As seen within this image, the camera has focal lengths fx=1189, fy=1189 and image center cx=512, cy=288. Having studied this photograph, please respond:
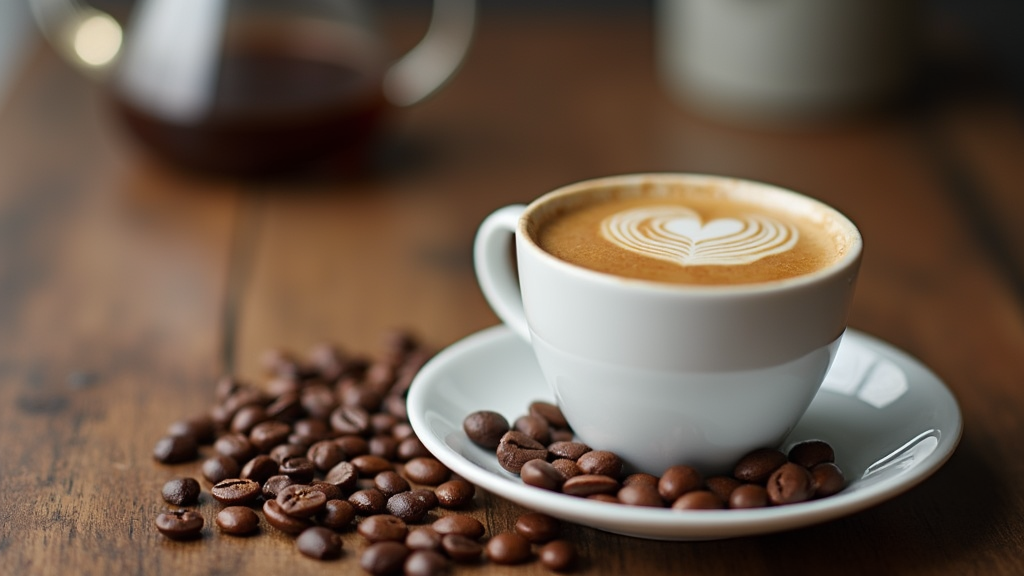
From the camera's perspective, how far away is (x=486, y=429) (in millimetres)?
1033

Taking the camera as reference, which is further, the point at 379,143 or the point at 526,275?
the point at 379,143

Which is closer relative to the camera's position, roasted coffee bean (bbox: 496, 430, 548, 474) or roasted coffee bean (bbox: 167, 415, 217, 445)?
roasted coffee bean (bbox: 496, 430, 548, 474)

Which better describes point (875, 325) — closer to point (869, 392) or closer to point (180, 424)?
point (869, 392)

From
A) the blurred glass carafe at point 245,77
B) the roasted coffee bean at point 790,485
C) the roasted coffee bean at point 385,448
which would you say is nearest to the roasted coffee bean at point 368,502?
the roasted coffee bean at point 385,448

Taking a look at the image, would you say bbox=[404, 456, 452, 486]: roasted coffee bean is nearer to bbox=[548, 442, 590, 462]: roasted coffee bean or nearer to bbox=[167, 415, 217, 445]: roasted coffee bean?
bbox=[548, 442, 590, 462]: roasted coffee bean

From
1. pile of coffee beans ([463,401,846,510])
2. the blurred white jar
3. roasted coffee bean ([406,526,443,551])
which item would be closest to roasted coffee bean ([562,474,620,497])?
pile of coffee beans ([463,401,846,510])

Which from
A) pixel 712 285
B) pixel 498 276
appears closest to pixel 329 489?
pixel 498 276

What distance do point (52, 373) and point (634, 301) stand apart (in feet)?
2.40

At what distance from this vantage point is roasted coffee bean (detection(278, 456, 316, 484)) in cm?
105

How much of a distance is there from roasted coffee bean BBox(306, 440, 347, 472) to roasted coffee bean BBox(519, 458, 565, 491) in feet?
0.70

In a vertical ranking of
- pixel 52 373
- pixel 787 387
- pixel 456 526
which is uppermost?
pixel 787 387

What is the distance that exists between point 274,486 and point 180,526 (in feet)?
0.30

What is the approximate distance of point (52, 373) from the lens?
131 cm

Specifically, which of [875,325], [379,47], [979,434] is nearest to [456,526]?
[979,434]
